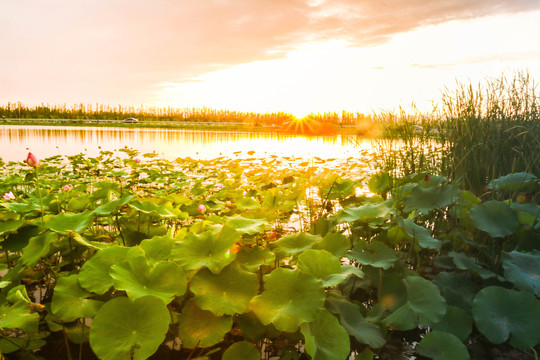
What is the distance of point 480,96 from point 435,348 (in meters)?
3.54

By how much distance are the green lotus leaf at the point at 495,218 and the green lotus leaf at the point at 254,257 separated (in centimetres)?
94

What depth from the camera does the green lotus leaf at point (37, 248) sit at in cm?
137

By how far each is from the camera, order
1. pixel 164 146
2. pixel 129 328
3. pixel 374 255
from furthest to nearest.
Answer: pixel 164 146 → pixel 374 255 → pixel 129 328

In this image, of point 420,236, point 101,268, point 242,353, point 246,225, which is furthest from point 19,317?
point 420,236

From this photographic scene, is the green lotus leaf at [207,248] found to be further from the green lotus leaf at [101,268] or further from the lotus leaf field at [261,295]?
the green lotus leaf at [101,268]

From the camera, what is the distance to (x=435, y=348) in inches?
48.8

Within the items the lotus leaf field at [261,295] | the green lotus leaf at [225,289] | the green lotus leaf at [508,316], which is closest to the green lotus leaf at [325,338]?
the lotus leaf field at [261,295]

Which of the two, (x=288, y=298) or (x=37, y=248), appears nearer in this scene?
(x=288, y=298)

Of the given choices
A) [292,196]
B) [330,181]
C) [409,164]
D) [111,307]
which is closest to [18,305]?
[111,307]

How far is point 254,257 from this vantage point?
146cm

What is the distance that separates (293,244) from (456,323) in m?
0.69

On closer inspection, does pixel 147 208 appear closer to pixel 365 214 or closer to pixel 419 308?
pixel 365 214

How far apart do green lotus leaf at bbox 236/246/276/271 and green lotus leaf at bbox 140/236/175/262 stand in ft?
0.91

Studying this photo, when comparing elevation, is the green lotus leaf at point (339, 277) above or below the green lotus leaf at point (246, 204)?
below
